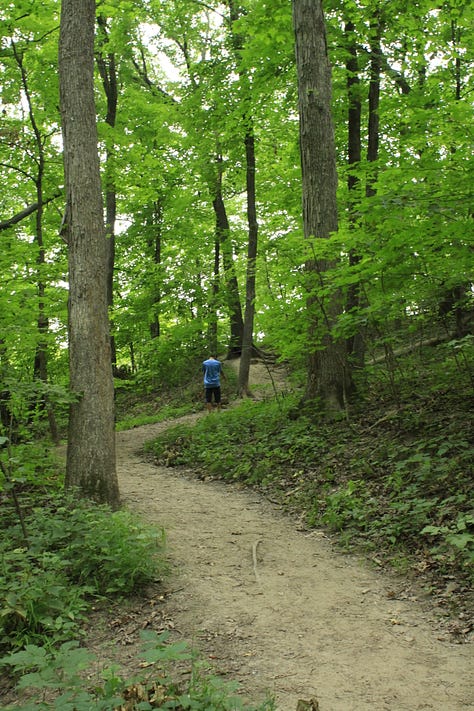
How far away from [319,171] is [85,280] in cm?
450

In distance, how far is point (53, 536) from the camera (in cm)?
504

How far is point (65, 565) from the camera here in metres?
4.62

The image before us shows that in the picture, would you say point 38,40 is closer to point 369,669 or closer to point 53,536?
point 53,536

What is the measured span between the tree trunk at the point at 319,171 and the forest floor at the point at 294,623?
3.05 metres

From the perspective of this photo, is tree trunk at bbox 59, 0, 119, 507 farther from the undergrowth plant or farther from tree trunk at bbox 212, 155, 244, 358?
tree trunk at bbox 212, 155, 244, 358

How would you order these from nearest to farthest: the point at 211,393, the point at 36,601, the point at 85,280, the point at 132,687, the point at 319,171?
the point at 132,687 → the point at 36,601 → the point at 85,280 → the point at 319,171 → the point at 211,393

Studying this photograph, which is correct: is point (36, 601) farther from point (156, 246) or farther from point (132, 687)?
point (156, 246)

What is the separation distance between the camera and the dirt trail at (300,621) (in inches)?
130

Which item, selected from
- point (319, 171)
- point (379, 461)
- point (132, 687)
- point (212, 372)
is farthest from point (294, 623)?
point (212, 372)

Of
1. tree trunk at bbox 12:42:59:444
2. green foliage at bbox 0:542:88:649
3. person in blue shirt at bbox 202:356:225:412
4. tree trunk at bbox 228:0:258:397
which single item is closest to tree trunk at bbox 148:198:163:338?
tree trunk at bbox 228:0:258:397

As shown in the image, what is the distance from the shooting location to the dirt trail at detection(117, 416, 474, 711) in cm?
331

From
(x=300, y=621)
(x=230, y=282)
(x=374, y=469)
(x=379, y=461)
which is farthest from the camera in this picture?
(x=230, y=282)

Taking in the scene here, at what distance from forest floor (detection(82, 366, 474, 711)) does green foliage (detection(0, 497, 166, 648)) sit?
0.23m

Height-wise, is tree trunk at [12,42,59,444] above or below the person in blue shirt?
above
